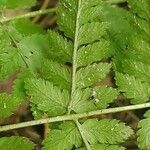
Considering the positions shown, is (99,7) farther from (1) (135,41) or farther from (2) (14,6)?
(2) (14,6)

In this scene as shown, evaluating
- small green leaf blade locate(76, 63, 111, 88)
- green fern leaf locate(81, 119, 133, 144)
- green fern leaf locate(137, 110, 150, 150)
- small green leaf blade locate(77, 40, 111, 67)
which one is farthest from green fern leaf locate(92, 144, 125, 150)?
small green leaf blade locate(77, 40, 111, 67)

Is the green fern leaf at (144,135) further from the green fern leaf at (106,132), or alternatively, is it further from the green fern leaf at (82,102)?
the green fern leaf at (82,102)

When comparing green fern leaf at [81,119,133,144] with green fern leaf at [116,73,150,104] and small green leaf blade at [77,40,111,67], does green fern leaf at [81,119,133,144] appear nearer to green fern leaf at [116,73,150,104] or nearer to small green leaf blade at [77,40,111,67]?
green fern leaf at [116,73,150,104]

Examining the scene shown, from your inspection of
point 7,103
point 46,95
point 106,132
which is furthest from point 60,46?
point 106,132

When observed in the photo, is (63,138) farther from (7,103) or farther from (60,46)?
(60,46)

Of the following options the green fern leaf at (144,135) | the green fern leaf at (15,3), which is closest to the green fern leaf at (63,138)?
the green fern leaf at (144,135)

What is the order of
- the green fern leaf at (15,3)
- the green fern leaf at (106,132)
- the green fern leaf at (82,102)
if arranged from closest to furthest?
the green fern leaf at (106,132), the green fern leaf at (82,102), the green fern leaf at (15,3)

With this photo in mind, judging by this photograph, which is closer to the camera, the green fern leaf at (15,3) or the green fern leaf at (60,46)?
the green fern leaf at (60,46)

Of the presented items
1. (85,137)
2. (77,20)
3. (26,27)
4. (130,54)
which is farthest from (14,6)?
(85,137)

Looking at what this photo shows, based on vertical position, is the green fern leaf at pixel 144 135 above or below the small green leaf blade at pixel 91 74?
below
